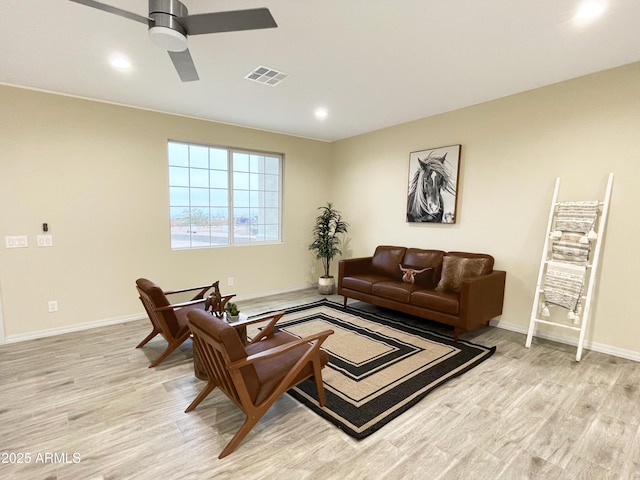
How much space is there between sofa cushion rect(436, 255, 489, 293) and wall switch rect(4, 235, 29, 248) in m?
4.82

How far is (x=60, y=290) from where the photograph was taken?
11.9 feet

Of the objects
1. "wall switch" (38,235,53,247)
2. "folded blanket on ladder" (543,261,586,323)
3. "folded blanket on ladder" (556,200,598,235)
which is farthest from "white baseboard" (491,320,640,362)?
"wall switch" (38,235,53,247)

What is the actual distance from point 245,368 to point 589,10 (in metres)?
3.29

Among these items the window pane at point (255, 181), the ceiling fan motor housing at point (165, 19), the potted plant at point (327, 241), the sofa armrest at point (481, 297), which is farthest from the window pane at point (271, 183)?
the ceiling fan motor housing at point (165, 19)

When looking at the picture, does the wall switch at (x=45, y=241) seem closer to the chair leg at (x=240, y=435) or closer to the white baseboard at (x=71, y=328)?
the white baseboard at (x=71, y=328)

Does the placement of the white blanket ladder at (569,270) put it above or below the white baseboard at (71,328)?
above

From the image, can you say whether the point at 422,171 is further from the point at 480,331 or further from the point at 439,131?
the point at 480,331

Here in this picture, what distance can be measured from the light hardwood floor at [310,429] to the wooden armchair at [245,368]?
0.70 ft

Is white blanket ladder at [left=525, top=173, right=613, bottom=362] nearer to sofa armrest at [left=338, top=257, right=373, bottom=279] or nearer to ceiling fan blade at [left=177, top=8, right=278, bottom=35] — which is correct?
sofa armrest at [left=338, top=257, right=373, bottom=279]

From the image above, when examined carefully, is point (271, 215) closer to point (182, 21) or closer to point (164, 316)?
point (164, 316)

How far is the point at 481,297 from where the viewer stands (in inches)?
134

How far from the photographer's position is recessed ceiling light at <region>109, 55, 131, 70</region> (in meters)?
2.69


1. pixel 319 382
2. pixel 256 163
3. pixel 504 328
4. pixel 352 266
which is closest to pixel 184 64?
pixel 319 382

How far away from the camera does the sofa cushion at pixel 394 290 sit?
378 centimetres
